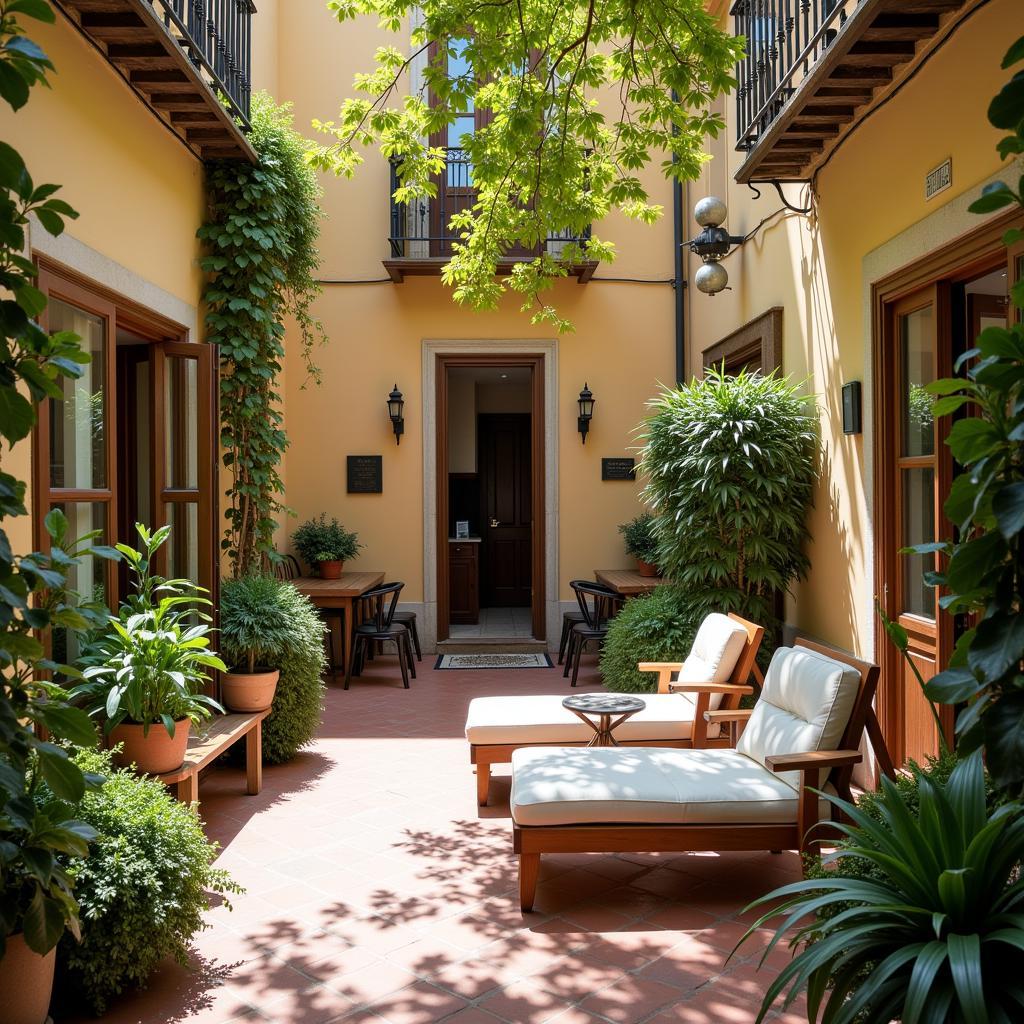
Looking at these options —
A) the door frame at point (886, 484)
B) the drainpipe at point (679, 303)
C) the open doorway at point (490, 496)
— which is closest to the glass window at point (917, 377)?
the door frame at point (886, 484)

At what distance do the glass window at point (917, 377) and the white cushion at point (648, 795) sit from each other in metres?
1.76

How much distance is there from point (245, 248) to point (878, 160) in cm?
370

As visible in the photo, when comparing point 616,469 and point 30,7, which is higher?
point 30,7

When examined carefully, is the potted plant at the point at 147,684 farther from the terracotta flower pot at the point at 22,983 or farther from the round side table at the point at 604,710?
the round side table at the point at 604,710

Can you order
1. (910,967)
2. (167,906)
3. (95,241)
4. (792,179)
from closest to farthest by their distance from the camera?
(910,967) < (167,906) < (95,241) < (792,179)

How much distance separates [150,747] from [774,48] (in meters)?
4.74

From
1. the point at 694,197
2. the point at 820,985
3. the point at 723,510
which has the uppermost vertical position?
the point at 694,197

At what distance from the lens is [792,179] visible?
17.9 feet

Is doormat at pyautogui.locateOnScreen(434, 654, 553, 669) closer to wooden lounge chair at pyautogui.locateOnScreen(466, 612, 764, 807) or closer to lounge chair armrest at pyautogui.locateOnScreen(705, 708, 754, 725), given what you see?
wooden lounge chair at pyautogui.locateOnScreen(466, 612, 764, 807)

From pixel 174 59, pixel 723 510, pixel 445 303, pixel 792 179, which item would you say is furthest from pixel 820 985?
pixel 445 303

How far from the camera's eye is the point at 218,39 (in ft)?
17.1

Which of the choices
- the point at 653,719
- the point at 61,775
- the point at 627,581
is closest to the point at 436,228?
the point at 627,581

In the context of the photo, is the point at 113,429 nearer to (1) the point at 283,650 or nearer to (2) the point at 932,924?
(1) the point at 283,650

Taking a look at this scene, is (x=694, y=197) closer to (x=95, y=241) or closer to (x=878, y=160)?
(x=878, y=160)
